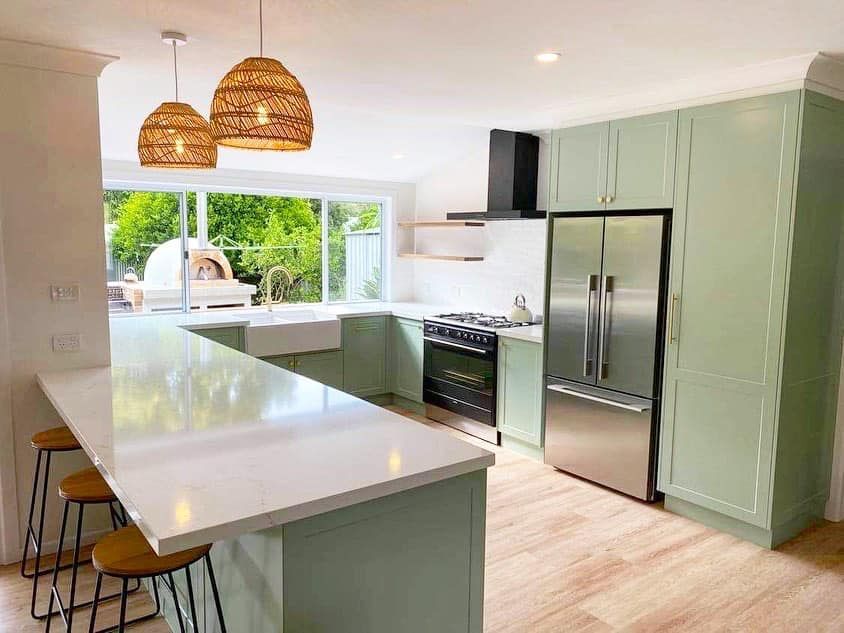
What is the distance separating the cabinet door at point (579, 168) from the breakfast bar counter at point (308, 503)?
7.37ft

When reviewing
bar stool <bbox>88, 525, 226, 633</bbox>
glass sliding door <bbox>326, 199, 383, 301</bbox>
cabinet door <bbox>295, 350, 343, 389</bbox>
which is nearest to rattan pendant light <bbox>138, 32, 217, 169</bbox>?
bar stool <bbox>88, 525, 226, 633</bbox>

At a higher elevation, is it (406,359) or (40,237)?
(40,237)

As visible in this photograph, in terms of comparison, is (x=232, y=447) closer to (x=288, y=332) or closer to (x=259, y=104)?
(x=259, y=104)

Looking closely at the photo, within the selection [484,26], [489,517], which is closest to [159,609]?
[489,517]

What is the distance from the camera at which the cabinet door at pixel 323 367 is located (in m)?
5.28

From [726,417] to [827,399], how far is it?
65 cm

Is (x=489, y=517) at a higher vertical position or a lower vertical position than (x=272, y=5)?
lower

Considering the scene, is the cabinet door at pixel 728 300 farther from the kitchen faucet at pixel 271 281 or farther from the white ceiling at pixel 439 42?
the kitchen faucet at pixel 271 281

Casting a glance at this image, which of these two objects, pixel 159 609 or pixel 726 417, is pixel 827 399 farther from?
pixel 159 609

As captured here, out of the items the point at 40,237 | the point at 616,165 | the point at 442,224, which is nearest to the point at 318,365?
the point at 442,224

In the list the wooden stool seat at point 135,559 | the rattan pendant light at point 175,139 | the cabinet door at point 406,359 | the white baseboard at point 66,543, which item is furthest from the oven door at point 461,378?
the wooden stool seat at point 135,559

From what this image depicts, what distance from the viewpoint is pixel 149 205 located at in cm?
514

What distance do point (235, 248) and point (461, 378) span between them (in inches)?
92.8

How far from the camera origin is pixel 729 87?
3203mm
